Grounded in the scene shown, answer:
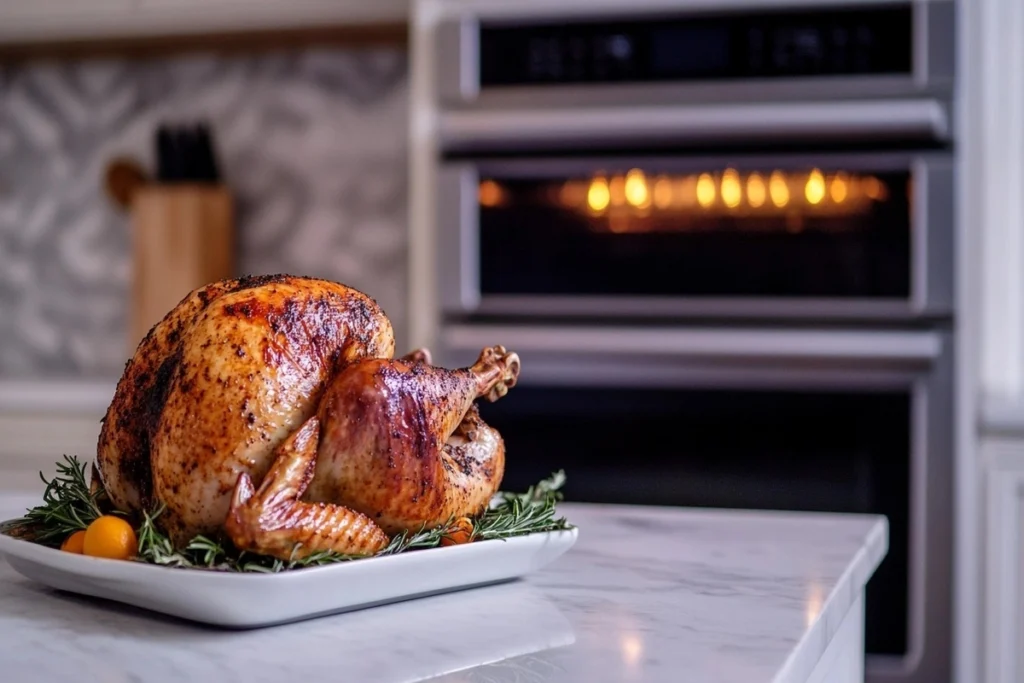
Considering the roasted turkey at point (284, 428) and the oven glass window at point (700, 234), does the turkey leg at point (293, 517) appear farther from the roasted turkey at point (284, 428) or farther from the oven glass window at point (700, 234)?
the oven glass window at point (700, 234)

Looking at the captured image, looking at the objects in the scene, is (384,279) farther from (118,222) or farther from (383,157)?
(118,222)

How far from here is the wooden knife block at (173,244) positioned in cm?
279

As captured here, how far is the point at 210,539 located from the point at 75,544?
0.33 feet

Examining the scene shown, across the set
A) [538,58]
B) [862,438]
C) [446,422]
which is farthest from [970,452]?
[446,422]

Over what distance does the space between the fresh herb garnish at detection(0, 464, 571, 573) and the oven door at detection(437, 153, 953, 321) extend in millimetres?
1153

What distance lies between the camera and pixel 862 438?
1.96 meters

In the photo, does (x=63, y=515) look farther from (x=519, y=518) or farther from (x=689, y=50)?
(x=689, y=50)

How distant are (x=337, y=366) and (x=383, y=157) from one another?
2.22 m

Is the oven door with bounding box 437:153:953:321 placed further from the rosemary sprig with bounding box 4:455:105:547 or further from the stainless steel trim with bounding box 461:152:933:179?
the rosemary sprig with bounding box 4:455:105:547

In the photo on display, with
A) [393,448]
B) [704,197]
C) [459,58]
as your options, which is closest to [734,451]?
[704,197]

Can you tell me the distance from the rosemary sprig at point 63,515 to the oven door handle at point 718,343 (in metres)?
1.29

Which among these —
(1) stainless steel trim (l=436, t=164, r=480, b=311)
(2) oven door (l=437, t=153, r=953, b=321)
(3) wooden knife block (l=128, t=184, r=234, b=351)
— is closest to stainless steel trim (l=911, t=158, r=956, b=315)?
(2) oven door (l=437, t=153, r=953, b=321)

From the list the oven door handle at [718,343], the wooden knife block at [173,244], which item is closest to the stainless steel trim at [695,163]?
the oven door handle at [718,343]

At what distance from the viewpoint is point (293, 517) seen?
66cm
